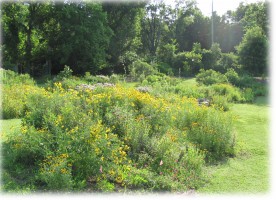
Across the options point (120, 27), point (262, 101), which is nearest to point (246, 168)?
point (262, 101)

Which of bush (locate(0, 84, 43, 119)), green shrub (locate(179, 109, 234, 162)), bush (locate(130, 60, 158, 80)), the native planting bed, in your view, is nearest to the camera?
the native planting bed

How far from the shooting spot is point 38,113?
17.0ft

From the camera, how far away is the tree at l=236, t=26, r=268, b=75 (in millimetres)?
19688

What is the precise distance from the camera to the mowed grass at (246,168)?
466 cm

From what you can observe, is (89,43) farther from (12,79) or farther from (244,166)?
(244,166)

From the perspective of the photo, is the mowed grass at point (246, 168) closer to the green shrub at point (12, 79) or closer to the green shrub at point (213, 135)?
the green shrub at point (213, 135)

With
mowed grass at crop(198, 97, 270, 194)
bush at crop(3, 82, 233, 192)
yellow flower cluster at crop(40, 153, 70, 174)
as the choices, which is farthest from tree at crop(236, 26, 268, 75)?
yellow flower cluster at crop(40, 153, 70, 174)

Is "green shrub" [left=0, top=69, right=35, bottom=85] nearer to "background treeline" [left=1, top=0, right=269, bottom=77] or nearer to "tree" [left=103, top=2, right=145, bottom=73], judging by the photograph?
"background treeline" [left=1, top=0, right=269, bottom=77]

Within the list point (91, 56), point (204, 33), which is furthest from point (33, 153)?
point (204, 33)


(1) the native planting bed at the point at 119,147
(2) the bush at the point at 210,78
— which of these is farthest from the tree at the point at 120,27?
(1) the native planting bed at the point at 119,147

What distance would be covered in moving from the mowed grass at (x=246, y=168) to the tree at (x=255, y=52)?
40.0 ft

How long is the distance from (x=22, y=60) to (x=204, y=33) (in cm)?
2498

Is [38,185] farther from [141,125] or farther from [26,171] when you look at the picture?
[141,125]

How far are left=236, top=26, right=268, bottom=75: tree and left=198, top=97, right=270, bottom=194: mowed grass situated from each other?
40.0 ft
